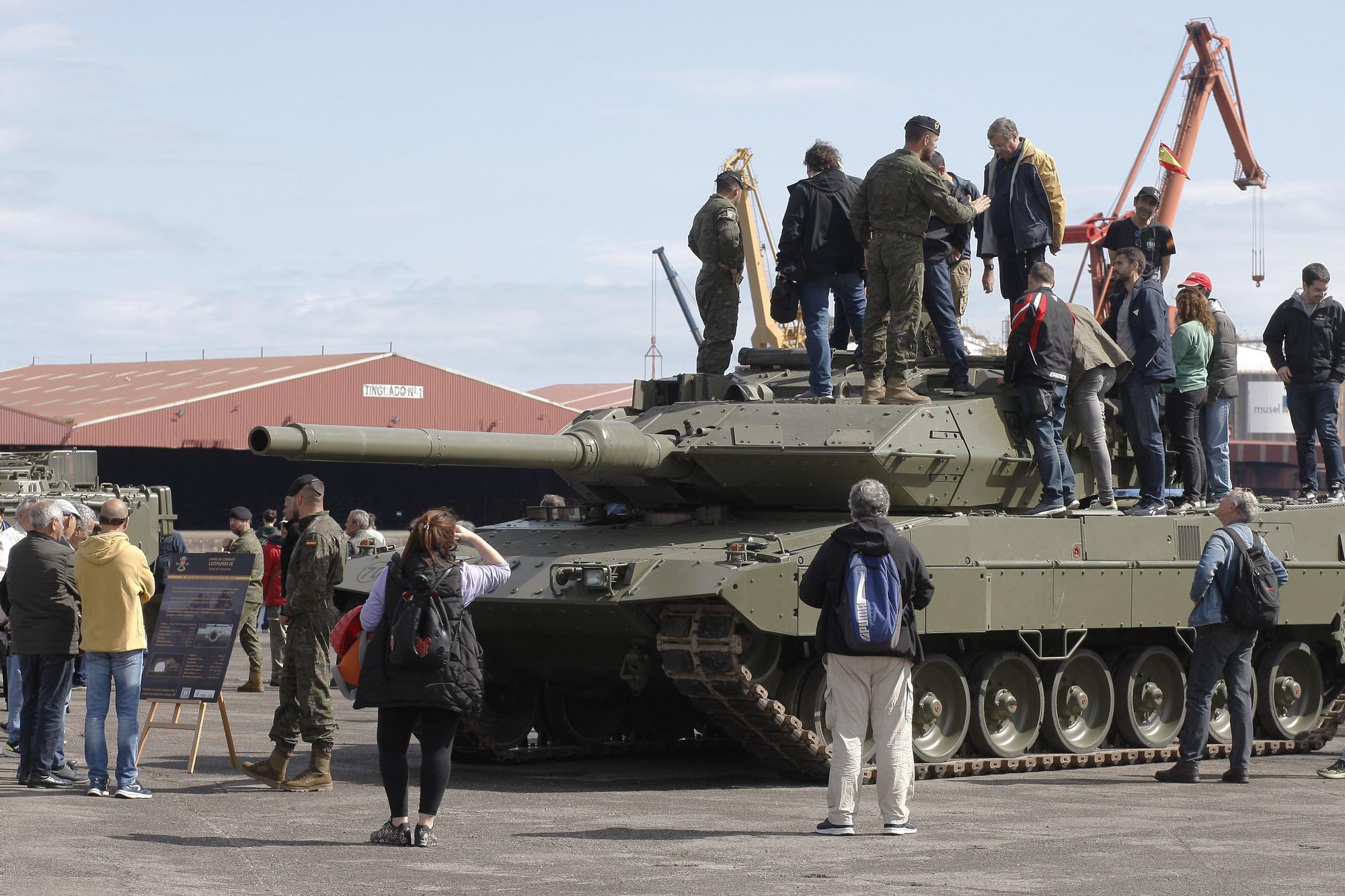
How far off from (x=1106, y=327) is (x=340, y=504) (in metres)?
39.5

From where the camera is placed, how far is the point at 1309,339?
17.3m

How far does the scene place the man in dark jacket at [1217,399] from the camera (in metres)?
16.9

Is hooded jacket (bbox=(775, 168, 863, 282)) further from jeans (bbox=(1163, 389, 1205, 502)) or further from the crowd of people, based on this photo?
jeans (bbox=(1163, 389, 1205, 502))

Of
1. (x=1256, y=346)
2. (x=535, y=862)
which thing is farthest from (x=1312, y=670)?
(x=1256, y=346)

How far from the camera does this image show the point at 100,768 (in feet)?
37.9

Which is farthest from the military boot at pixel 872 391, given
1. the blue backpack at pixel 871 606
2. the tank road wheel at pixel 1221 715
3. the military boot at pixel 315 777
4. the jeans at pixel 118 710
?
the jeans at pixel 118 710

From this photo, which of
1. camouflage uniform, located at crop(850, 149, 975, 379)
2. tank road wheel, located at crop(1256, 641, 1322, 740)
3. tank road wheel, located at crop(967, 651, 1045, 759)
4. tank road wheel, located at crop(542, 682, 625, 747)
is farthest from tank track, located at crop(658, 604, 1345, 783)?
tank road wheel, located at crop(1256, 641, 1322, 740)

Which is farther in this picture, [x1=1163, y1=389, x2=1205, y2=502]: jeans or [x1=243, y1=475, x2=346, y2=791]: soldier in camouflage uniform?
[x1=1163, y1=389, x2=1205, y2=502]: jeans

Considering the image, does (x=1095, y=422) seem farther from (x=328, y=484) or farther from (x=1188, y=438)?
(x=328, y=484)

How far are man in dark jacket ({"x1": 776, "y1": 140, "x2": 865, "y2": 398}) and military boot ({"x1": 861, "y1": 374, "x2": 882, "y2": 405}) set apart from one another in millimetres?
890

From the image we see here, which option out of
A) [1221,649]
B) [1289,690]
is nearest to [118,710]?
[1221,649]

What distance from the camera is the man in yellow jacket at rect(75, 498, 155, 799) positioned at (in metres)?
11.4

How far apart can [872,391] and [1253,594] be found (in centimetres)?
346

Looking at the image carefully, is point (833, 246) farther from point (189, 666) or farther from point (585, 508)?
point (189, 666)
